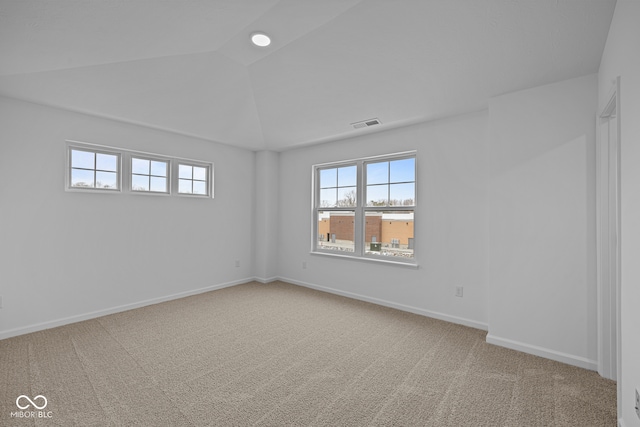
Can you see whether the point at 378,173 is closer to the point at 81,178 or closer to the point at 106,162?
the point at 106,162

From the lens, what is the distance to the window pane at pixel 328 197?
5.13m

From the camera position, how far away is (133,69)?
308 centimetres

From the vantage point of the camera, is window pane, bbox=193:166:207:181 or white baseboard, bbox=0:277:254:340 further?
window pane, bbox=193:166:207:181

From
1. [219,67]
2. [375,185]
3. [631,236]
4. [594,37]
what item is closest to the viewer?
[631,236]

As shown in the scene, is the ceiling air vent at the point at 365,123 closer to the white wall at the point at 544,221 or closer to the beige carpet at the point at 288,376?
the white wall at the point at 544,221

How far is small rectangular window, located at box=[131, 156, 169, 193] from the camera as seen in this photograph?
4.27 meters

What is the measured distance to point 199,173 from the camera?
500 cm

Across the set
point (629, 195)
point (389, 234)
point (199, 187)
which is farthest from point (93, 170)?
point (629, 195)

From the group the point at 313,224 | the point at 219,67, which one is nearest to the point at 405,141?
the point at 313,224

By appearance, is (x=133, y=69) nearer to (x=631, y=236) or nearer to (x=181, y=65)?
(x=181, y=65)

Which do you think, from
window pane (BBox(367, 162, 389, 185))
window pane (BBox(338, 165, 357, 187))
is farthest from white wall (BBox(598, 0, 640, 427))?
window pane (BBox(338, 165, 357, 187))

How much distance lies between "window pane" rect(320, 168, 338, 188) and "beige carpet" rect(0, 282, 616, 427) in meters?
2.33

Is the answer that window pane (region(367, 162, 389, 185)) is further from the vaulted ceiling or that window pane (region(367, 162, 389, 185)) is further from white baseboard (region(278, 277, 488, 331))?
white baseboard (region(278, 277, 488, 331))

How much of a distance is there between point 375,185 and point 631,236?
123 inches
